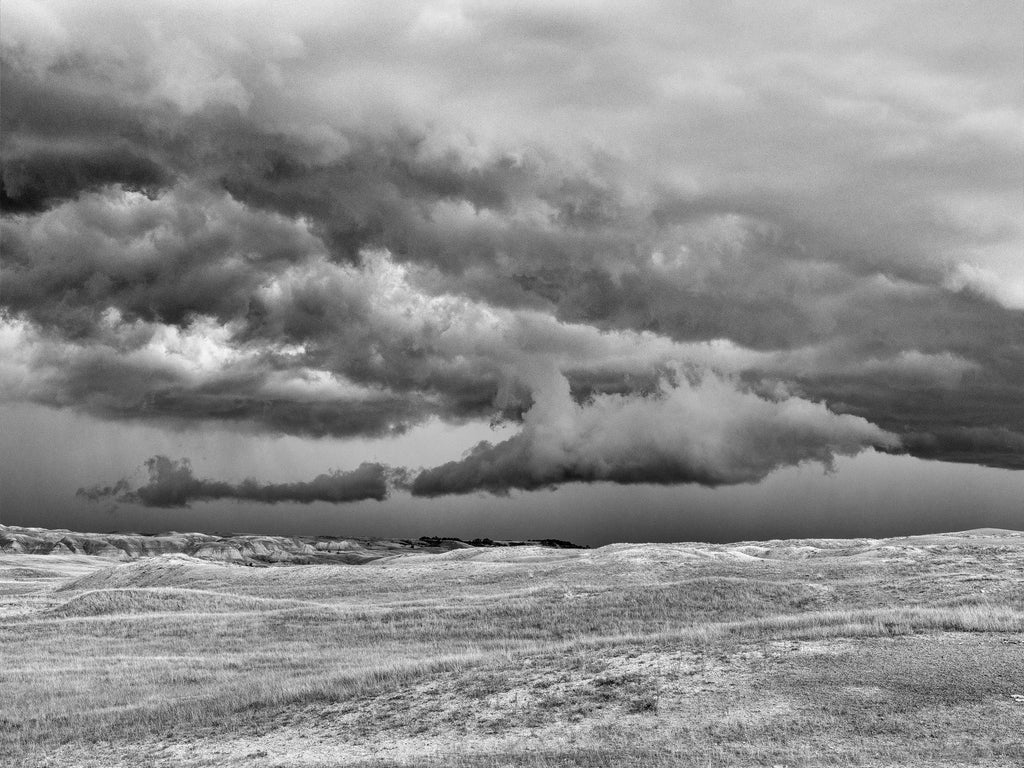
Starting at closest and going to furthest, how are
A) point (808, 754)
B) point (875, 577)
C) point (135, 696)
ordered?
point (808, 754) → point (135, 696) → point (875, 577)

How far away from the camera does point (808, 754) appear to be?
49.3ft

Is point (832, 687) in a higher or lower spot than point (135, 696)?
higher

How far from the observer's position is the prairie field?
16.4 m

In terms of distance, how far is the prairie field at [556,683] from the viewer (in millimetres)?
16438

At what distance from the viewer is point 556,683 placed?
2136 centimetres

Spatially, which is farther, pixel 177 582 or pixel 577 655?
pixel 177 582

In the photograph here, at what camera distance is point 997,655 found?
67.9ft

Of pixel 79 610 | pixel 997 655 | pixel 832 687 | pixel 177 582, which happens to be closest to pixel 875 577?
pixel 997 655

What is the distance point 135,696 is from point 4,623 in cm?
3108

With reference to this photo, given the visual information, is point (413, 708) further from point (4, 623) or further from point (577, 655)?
point (4, 623)

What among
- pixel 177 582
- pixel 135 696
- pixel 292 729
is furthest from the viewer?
pixel 177 582

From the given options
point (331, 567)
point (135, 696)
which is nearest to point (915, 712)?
point (135, 696)

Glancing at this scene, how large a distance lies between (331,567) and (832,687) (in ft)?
244

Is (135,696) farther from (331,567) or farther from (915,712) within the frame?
(331,567)
